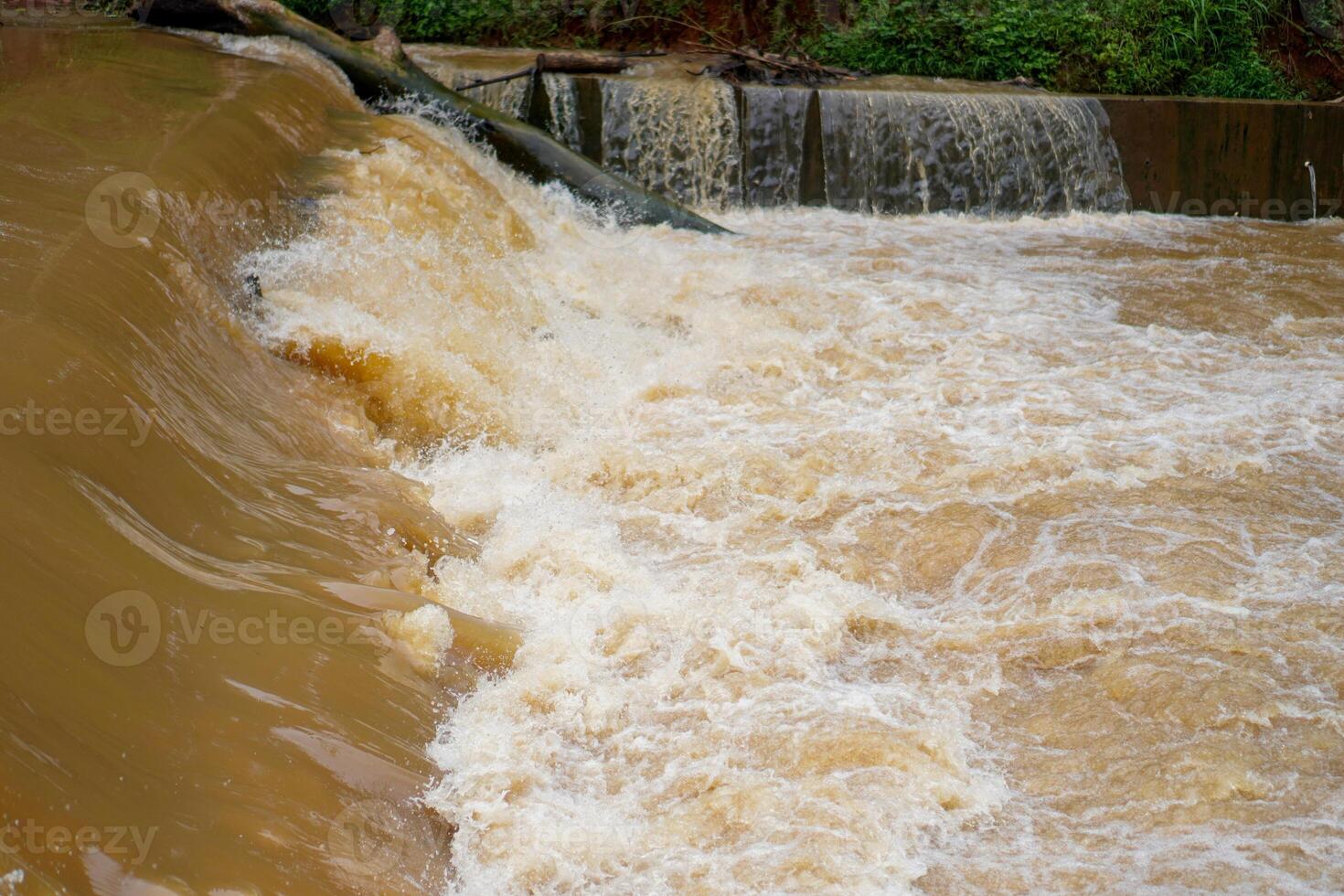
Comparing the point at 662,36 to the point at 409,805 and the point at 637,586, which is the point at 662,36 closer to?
the point at 637,586

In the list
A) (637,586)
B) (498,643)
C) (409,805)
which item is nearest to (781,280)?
(637,586)

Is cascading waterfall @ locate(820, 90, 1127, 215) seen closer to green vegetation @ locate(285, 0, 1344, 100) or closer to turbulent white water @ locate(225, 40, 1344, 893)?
green vegetation @ locate(285, 0, 1344, 100)

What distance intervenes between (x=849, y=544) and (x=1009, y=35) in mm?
8446

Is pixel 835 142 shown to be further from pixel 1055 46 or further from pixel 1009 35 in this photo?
pixel 1055 46

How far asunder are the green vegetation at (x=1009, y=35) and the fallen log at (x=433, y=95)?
128 inches

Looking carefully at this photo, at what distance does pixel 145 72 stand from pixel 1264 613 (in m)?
5.99

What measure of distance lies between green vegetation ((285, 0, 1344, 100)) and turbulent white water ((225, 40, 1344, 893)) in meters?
4.20

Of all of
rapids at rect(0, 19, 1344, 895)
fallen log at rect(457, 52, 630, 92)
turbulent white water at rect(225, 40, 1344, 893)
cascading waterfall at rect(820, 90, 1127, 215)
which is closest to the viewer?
rapids at rect(0, 19, 1344, 895)

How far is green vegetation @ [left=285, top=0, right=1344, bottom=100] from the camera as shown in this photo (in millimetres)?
11258

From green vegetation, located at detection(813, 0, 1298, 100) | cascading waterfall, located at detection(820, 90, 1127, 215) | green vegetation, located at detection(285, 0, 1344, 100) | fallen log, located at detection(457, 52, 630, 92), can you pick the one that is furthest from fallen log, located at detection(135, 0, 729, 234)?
green vegetation, located at detection(813, 0, 1298, 100)

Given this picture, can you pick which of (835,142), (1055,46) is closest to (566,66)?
(835,142)

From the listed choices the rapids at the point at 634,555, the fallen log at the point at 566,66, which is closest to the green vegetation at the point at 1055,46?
the fallen log at the point at 566,66

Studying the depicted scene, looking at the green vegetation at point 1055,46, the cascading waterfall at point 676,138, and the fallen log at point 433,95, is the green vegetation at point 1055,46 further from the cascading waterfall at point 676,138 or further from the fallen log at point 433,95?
the fallen log at point 433,95

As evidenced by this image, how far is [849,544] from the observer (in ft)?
13.8
